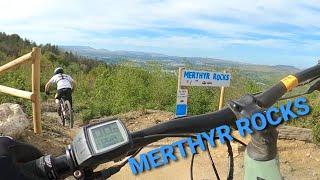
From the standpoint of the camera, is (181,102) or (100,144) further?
(181,102)

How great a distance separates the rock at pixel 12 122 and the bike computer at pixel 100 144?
561 cm

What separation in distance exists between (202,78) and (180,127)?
7006 mm

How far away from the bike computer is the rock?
5612mm

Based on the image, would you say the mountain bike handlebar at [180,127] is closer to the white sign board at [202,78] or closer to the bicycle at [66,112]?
the white sign board at [202,78]

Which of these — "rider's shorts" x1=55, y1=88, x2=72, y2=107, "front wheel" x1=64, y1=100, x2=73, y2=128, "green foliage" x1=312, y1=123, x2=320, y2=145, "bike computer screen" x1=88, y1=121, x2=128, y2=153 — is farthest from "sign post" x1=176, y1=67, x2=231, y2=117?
"bike computer screen" x1=88, y1=121, x2=128, y2=153

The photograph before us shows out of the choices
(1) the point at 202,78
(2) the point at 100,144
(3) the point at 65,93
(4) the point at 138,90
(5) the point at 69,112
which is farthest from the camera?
(4) the point at 138,90

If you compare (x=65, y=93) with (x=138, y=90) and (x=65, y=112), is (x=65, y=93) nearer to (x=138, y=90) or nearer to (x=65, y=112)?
(x=65, y=112)

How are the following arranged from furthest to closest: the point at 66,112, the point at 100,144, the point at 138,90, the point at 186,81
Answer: the point at 138,90 → the point at 66,112 → the point at 186,81 → the point at 100,144

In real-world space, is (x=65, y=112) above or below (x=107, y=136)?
below

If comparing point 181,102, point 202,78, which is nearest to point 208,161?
point 181,102

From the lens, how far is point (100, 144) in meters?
0.96

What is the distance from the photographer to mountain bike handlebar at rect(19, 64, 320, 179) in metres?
1.01

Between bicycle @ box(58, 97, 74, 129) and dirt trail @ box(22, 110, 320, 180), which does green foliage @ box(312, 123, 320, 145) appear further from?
bicycle @ box(58, 97, 74, 129)

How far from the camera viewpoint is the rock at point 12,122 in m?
6.38
